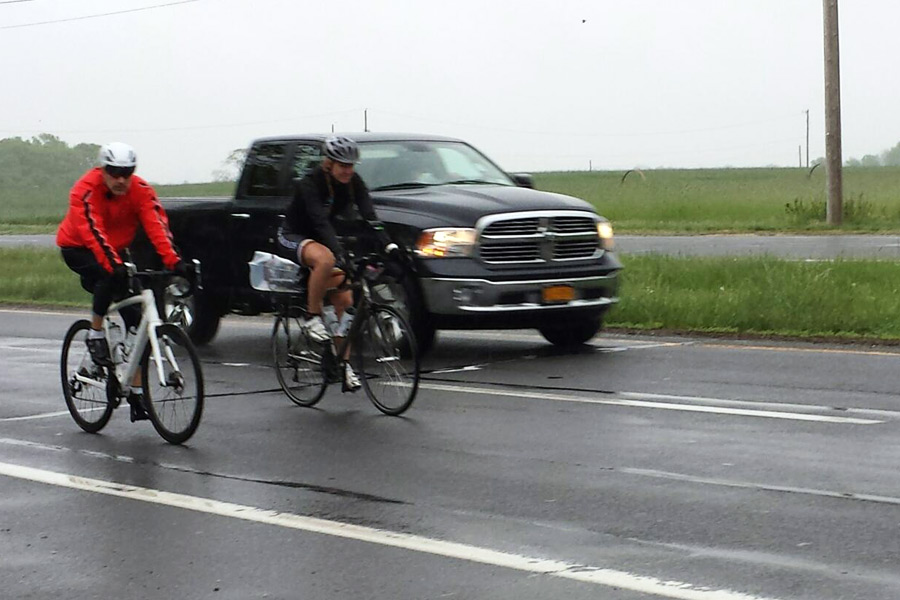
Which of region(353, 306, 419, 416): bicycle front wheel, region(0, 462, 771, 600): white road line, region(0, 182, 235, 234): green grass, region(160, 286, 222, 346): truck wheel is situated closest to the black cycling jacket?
region(353, 306, 419, 416): bicycle front wheel

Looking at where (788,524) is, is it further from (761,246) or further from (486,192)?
(761,246)

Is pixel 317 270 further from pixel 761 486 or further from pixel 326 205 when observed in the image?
pixel 761 486

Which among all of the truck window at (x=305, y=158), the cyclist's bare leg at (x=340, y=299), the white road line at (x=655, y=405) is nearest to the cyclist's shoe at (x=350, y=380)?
the cyclist's bare leg at (x=340, y=299)

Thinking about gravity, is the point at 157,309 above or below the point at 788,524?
above

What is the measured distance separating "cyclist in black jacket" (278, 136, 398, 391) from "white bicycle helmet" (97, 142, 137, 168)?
1.53m

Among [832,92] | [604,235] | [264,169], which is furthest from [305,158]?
[832,92]

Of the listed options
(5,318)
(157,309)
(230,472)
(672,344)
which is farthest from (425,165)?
(5,318)

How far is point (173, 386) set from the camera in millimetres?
9602

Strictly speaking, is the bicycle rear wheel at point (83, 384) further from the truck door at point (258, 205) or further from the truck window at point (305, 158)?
the truck window at point (305, 158)

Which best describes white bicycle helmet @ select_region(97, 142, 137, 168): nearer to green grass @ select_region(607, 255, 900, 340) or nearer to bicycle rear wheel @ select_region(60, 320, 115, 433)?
bicycle rear wheel @ select_region(60, 320, 115, 433)

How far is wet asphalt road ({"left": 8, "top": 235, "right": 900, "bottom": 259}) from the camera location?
24.7 meters

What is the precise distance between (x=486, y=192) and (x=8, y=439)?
5.22m

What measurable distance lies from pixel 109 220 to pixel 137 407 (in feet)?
3.88

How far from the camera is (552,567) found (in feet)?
20.2
